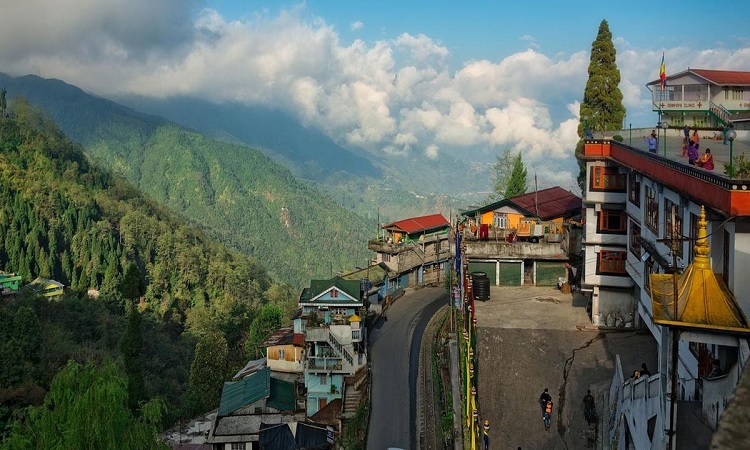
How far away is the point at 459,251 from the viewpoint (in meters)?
28.7

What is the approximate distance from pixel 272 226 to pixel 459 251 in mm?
144738

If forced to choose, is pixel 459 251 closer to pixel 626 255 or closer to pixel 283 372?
pixel 626 255

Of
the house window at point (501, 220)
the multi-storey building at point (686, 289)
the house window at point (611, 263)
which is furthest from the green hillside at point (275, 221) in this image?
the multi-storey building at point (686, 289)

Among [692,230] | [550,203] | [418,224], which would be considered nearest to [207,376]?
[418,224]

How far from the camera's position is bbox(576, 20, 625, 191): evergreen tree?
34.6 m

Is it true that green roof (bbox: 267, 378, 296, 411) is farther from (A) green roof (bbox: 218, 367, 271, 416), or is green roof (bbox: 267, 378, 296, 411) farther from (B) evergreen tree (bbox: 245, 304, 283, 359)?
(B) evergreen tree (bbox: 245, 304, 283, 359)

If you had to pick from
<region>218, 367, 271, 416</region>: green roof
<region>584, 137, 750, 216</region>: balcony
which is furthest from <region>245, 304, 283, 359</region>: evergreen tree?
<region>584, 137, 750, 216</region>: balcony

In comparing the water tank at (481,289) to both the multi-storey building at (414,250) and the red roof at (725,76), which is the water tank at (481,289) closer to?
the multi-storey building at (414,250)

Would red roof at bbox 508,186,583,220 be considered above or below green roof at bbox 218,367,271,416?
above

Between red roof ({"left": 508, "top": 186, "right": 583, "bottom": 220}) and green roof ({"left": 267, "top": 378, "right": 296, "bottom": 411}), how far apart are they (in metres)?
14.6

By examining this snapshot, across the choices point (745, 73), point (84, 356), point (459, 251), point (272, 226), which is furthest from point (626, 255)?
point (272, 226)

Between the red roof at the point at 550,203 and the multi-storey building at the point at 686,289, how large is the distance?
1107cm

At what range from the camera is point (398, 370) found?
103ft

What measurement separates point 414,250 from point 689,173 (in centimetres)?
2965
